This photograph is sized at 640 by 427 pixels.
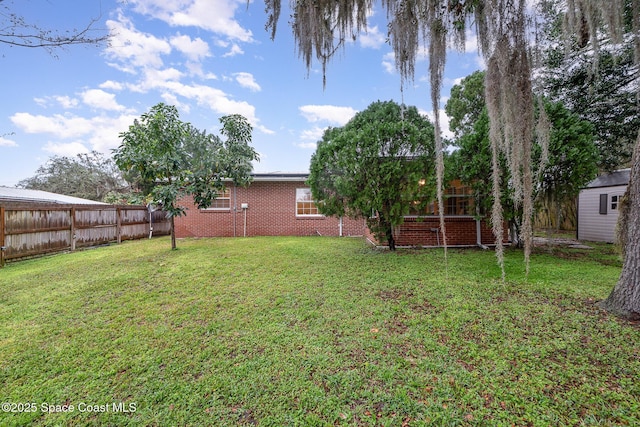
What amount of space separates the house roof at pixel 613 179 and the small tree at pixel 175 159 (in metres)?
12.7

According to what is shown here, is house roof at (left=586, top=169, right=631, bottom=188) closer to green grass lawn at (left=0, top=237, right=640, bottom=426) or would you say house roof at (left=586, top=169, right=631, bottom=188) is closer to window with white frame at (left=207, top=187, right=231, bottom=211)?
green grass lawn at (left=0, top=237, right=640, bottom=426)

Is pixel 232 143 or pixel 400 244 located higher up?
pixel 232 143

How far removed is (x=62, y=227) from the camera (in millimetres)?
7512

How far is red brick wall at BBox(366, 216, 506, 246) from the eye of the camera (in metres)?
7.63

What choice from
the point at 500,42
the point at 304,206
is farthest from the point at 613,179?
the point at 304,206

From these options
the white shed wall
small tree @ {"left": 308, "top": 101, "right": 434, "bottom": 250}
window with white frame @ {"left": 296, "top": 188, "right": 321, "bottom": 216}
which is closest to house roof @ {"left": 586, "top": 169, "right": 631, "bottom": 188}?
the white shed wall

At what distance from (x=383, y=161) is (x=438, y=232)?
3.37 m

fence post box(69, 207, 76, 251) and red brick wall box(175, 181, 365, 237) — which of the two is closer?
fence post box(69, 207, 76, 251)

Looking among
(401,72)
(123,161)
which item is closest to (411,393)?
(401,72)

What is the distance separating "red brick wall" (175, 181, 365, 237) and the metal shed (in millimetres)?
8592

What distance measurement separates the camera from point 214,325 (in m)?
2.88

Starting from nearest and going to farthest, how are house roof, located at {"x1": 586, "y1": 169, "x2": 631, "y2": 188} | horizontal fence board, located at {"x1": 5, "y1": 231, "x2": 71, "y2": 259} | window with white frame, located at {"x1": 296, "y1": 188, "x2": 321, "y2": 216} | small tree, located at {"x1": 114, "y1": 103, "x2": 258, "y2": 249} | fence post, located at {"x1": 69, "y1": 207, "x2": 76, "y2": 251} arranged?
horizontal fence board, located at {"x1": 5, "y1": 231, "x2": 71, "y2": 259}
small tree, located at {"x1": 114, "y1": 103, "x2": 258, "y2": 249}
fence post, located at {"x1": 69, "y1": 207, "x2": 76, "y2": 251}
house roof, located at {"x1": 586, "y1": 169, "x2": 631, "y2": 188}
window with white frame, located at {"x1": 296, "y1": 188, "x2": 321, "y2": 216}

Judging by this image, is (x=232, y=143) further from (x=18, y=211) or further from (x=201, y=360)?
(x=201, y=360)

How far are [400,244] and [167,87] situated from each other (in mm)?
10315
